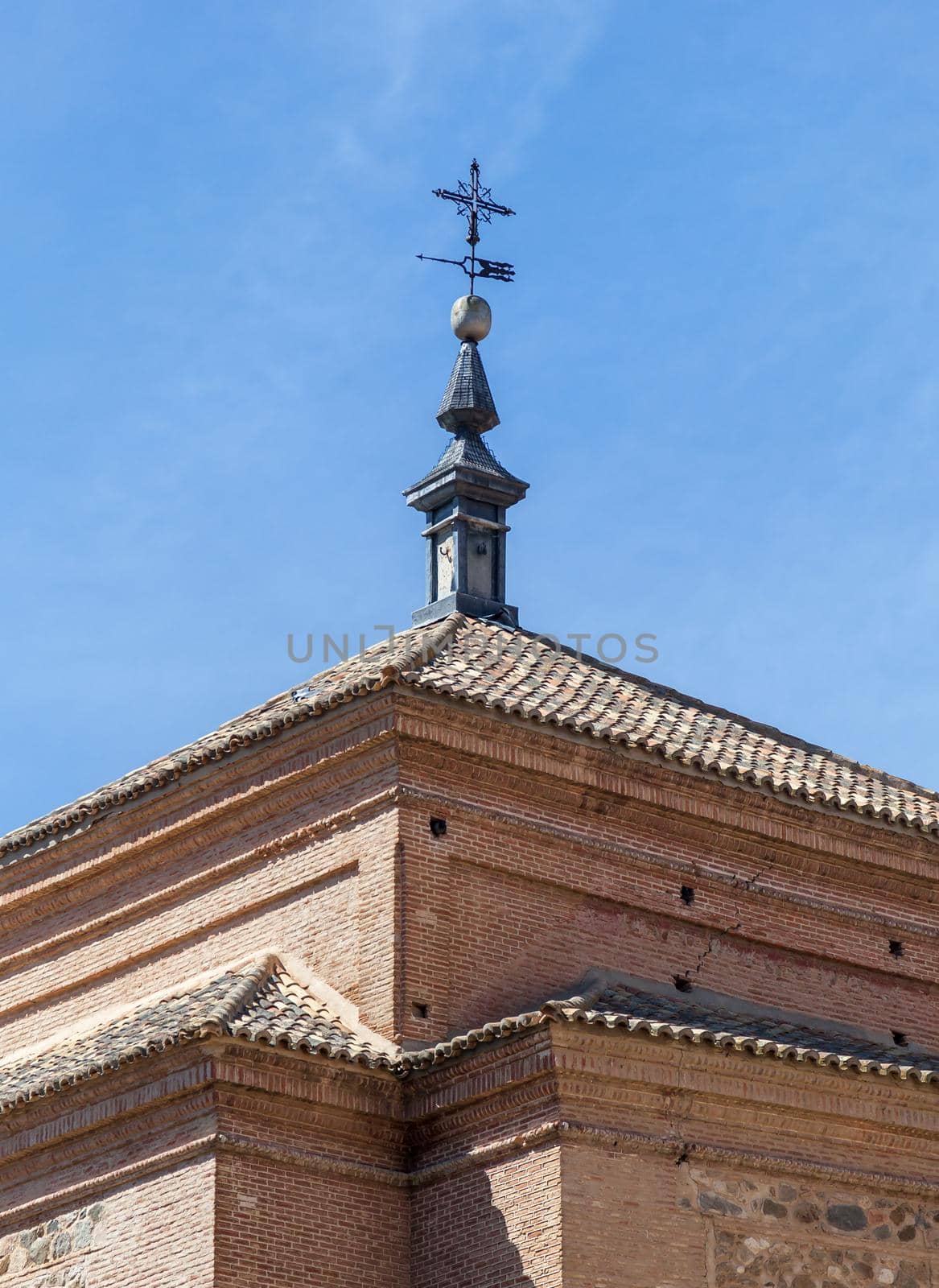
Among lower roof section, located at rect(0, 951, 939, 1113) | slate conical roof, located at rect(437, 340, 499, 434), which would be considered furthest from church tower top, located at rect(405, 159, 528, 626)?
lower roof section, located at rect(0, 951, 939, 1113)

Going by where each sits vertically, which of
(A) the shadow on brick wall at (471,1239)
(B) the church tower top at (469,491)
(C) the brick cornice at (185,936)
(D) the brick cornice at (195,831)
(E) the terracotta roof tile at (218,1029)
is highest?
(B) the church tower top at (469,491)

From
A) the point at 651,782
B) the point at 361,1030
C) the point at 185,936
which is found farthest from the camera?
the point at 185,936

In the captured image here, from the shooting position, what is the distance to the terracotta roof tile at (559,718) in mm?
12719

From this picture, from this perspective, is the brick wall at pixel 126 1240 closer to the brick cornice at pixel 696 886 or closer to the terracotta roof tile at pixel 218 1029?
the terracotta roof tile at pixel 218 1029

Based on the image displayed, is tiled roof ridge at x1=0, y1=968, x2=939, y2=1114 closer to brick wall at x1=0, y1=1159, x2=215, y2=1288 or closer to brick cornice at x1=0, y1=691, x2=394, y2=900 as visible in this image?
brick wall at x1=0, y1=1159, x2=215, y2=1288

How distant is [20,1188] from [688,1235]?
11.2ft

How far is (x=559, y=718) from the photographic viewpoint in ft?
41.6

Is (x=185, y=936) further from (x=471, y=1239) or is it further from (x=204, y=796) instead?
(x=471, y=1239)

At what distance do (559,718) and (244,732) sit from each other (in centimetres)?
184

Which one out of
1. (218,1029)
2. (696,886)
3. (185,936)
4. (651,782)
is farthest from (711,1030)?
(185,936)

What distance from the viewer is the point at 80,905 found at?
1415 cm

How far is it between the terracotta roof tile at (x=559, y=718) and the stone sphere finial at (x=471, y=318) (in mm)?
2701

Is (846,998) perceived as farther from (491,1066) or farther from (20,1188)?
(20,1188)

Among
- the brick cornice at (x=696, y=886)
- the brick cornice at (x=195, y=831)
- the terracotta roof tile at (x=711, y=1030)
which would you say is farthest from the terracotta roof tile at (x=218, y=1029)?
the brick cornice at (x=696, y=886)
